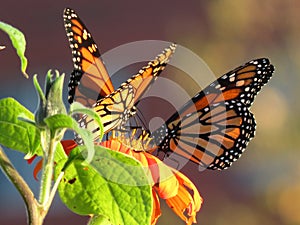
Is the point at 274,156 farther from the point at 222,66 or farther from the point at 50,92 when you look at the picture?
the point at 50,92

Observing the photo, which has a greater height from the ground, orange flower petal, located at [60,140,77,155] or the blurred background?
the blurred background

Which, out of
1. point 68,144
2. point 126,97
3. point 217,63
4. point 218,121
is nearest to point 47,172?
point 68,144

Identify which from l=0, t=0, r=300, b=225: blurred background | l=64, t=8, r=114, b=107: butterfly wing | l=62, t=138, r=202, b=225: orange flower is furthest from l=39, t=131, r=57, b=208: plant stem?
l=0, t=0, r=300, b=225: blurred background

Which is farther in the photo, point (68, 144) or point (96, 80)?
point (96, 80)

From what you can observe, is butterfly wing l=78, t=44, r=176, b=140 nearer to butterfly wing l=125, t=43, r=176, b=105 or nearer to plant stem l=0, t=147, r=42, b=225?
butterfly wing l=125, t=43, r=176, b=105

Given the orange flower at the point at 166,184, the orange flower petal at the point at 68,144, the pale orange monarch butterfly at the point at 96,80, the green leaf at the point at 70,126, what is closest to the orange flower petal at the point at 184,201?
the orange flower at the point at 166,184

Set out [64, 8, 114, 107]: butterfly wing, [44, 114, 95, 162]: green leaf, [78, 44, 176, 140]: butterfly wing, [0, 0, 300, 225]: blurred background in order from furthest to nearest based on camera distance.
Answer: [0, 0, 300, 225]: blurred background < [64, 8, 114, 107]: butterfly wing < [78, 44, 176, 140]: butterfly wing < [44, 114, 95, 162]: green leaf

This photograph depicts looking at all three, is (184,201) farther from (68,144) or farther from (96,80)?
(96,80)

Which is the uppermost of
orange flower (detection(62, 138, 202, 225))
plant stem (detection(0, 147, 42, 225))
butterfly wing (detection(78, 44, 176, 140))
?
butterfly wing (detection(78, 44, 176, 140))
